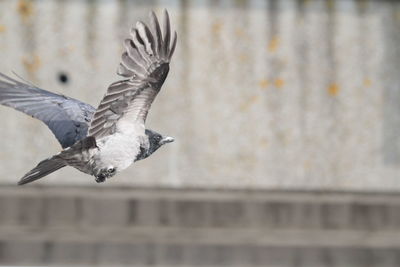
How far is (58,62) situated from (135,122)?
355 centimetres

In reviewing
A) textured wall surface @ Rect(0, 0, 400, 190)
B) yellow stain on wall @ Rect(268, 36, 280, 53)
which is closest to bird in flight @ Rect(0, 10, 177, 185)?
textured wall surface @ Rect(0, 0, 400, 190)

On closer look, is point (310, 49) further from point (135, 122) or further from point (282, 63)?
point (135, 122)

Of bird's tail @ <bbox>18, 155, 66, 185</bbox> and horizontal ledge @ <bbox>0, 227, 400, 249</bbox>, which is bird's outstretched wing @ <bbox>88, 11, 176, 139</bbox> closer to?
bird's tail @ <bbox>18, 155, 66, 185</bbox>

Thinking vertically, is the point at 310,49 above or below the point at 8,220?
above

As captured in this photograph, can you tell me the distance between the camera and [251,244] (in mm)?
5859

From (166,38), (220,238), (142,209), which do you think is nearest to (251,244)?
(220,238)

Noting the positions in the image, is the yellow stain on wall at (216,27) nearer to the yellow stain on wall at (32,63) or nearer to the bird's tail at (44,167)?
the yellow stain on wall at (32,63)

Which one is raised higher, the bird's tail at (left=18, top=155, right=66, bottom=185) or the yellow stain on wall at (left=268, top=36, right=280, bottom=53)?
the yellow stain on wall at (left=268, top=36, right=280, bottom=53)

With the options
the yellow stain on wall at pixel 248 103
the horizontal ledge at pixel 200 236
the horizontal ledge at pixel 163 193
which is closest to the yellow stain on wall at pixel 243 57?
the yellow stain on wall at pixel 248 103

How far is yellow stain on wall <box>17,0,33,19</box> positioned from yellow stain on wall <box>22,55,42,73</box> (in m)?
0.26

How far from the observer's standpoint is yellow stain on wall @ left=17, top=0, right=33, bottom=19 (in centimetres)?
562

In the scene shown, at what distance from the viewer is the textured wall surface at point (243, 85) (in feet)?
18.3

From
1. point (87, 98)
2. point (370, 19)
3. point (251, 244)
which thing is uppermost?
point (370, 19)

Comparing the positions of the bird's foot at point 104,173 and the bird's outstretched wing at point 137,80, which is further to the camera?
the bird's outstretched wing at point 137,80
